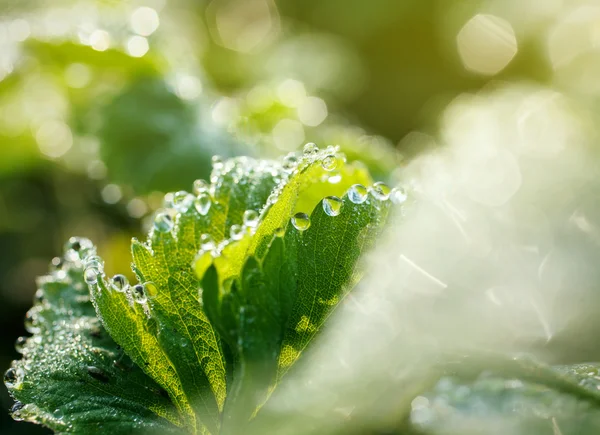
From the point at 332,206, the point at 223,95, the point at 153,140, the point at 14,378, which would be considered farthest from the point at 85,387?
the point at 223,95

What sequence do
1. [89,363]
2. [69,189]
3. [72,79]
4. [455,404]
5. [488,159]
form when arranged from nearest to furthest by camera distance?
[455,404] → [89,363] → [488,159] → [72,79] → [69,189]

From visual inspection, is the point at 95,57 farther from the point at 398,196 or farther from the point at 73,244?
the point at 398,196

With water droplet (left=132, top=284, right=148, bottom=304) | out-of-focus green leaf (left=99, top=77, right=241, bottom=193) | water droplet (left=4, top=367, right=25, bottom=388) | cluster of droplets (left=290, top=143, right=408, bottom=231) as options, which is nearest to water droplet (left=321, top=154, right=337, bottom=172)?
cluster of droplets (left=290, top=143, right=408, bottom=231)

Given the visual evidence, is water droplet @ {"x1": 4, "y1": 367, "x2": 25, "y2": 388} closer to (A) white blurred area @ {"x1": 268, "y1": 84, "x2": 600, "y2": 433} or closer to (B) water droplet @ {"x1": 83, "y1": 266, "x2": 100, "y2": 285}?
(B) water droplet @ {"x1": 83, "y1": 266, "x2": 100, "y2": 285}

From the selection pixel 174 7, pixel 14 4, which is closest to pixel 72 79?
pixel 14 4

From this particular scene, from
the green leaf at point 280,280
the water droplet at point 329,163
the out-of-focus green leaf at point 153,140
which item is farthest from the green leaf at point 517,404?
the out-of-focus green leaf at point 153,140

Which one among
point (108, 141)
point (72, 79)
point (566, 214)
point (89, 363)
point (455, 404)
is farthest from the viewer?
point (72, 79)

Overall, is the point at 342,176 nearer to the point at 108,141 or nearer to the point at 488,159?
the point at 488,159
